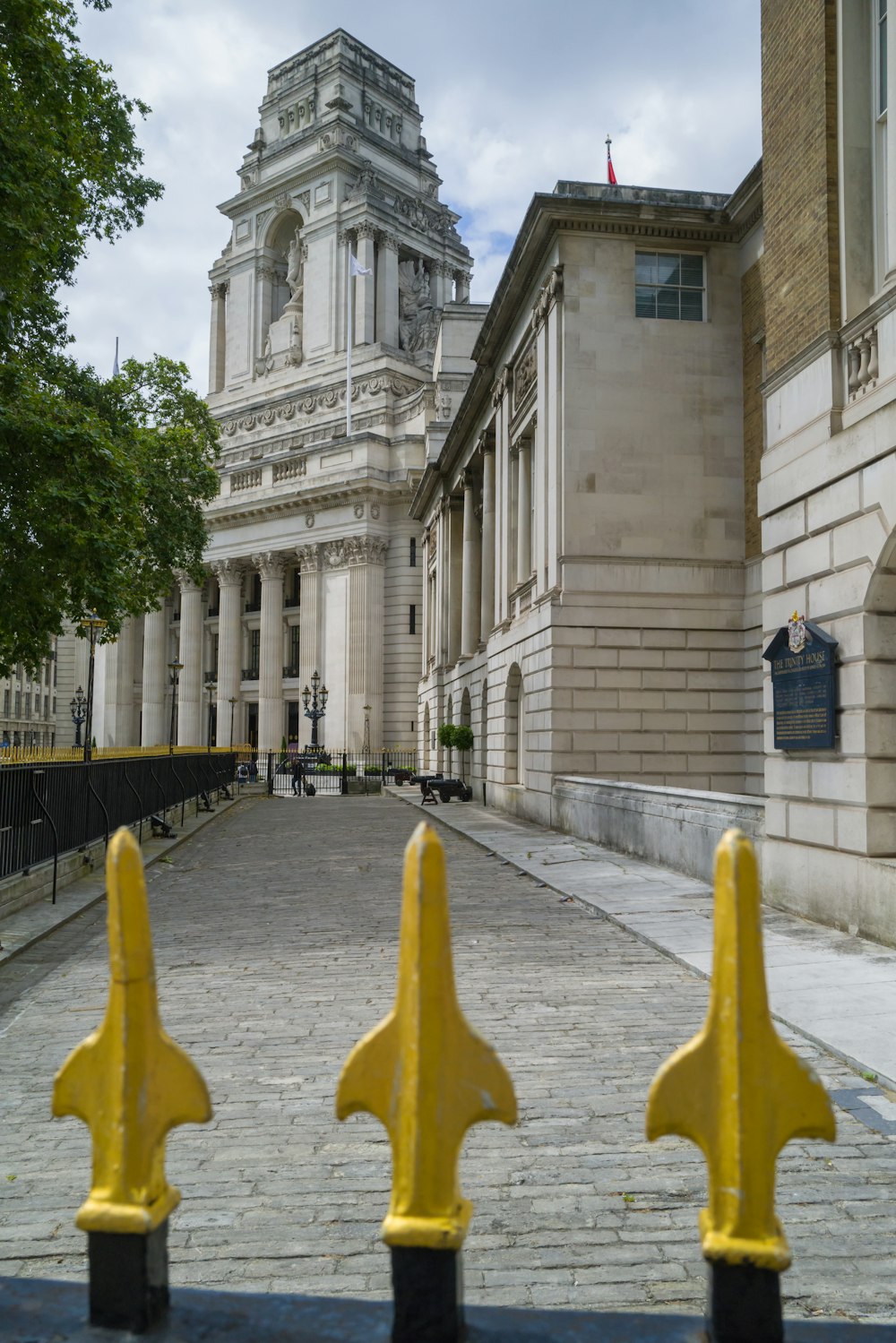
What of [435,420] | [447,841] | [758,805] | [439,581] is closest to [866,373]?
[758,805]

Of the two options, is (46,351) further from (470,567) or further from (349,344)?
(349,344)

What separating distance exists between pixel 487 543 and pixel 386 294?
43530 mm

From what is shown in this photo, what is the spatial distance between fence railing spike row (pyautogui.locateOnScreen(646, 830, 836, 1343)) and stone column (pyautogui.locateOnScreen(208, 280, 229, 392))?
284ft

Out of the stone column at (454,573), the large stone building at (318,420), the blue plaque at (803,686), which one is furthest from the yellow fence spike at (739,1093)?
the large stone building at (318,420)

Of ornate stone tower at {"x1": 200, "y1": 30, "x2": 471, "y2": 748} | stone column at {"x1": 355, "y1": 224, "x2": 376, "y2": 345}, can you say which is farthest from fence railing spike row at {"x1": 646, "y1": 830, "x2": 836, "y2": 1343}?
stone column at {"x1": 355, "y1": 224, "x2": 376, "y2": 345}

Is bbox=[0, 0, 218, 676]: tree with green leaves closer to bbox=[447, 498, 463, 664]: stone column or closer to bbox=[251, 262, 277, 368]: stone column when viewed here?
bbox=[447, 498, 463, 664]: stone column

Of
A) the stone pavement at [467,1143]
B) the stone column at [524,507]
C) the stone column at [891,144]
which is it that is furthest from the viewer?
the stone column at [524,507]

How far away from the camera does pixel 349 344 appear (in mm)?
68625

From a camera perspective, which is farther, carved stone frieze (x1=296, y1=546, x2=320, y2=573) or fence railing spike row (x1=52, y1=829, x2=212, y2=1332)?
carved stone frieze (x1=296, y1=546, x2=320, y2=573)

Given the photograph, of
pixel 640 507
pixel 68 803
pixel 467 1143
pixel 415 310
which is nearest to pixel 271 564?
pixel 415 310

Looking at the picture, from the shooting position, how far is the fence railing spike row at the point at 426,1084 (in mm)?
1616

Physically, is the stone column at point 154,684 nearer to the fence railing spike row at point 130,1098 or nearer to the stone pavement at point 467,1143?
the stone pavement at point 467,1143

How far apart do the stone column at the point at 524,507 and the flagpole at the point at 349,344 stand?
36.8 meters

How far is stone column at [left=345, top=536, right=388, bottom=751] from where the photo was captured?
63438mm
